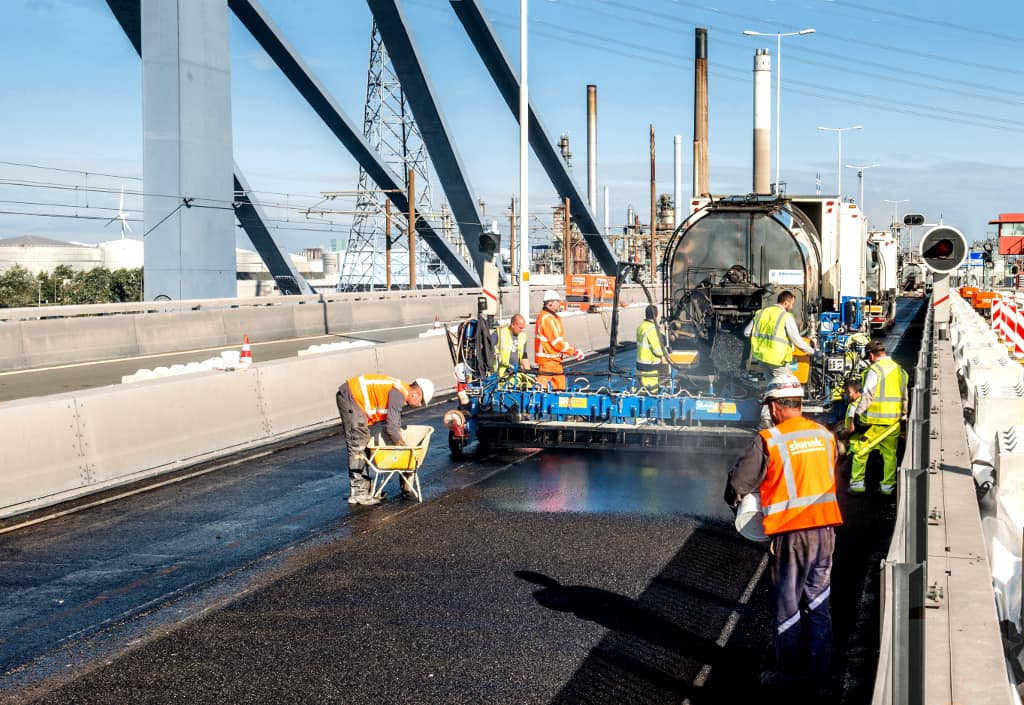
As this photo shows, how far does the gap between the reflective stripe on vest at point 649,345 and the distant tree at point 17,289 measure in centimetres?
4146

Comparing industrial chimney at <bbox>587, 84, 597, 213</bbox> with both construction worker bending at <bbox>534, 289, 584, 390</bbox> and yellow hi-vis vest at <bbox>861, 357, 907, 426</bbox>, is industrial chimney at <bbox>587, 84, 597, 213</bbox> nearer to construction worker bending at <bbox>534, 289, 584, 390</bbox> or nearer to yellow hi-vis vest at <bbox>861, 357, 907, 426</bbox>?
construction worker bending at <bbox>534, 289, 584, 390</bbox>

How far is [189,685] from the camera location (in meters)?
6.14

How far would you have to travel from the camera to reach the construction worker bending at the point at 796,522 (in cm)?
586

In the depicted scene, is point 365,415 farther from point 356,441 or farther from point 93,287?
point 93,287

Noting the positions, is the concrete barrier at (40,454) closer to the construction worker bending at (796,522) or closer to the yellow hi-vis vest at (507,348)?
the yellow hi-vis vest at (507,348)

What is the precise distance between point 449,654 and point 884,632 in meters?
2.86

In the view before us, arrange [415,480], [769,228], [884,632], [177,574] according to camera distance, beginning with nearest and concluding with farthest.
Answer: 1. [884,632]
2. [177,574]
3. [415,480]
4. [769,228]

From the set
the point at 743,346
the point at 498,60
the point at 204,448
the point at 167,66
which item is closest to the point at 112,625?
the point at 204,448

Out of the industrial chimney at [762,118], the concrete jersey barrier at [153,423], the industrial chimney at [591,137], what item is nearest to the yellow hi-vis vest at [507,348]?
the concrete jersey barrier at [153,423]

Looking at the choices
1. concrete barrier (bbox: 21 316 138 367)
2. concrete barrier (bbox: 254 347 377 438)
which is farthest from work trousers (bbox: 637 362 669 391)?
concrete barrier (bbox: 21 316 138 367)

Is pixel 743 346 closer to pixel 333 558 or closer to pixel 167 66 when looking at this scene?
pixel 333 558

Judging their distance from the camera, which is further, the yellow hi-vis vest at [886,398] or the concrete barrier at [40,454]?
the yellow hi-vis vest at [886,398]

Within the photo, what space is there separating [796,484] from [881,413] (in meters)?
5.37

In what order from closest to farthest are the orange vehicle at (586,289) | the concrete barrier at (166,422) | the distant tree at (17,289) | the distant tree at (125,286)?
the concrete barrier at (166,422), the distant tree at (17,289), the orange vehicle at (586,289), the distant tree at (125,286)
